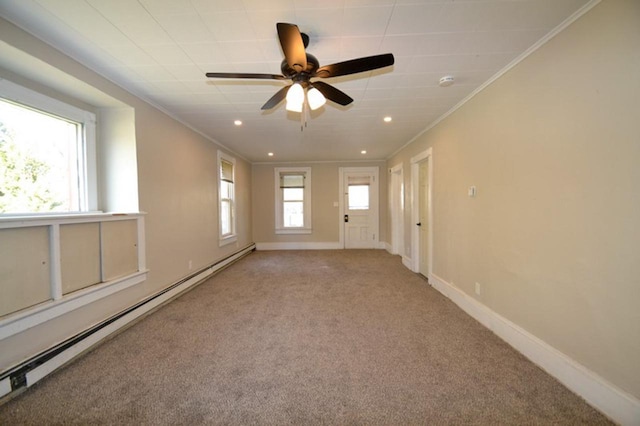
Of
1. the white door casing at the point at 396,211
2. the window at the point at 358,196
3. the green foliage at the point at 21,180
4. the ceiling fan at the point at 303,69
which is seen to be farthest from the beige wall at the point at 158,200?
the white door casing at the point at 396,211

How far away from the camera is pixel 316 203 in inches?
260

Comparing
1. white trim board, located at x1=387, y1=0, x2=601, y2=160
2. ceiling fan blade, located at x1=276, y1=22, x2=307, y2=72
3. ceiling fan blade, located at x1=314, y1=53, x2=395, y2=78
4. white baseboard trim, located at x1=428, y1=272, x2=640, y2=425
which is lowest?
white baseboard trim, located at x1=428, y1=272, x2=640, y2=425

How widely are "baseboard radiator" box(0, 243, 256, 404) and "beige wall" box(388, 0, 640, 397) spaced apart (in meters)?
3.64

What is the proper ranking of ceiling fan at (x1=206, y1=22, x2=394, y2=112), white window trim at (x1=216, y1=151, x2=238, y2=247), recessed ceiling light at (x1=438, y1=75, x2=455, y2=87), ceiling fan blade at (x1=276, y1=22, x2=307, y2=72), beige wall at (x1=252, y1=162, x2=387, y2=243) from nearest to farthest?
A: 1. ceiling fan blade at (x1=276, y1=22, x2=307, y2=72)
2. ceiling fan at (x1=206, y1=22, x2=394, y2=112)
3. recessed ceiling light at (x1=438, y1=75, x2=455, y2=87)
4. white window trim at (x1=216, y1=151, x2=238, y2=247)
5. beige wall at (x1=252, y1=162, x2=387, y2=243)

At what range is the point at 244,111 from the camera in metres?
3.08

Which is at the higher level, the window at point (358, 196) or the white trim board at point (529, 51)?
the white trim board at point (529, 51)

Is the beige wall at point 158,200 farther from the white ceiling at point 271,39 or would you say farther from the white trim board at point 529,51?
the white trim board at point 529,51

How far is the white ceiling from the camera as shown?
1483 millimetres

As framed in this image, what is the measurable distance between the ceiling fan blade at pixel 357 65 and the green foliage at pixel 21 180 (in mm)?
2403

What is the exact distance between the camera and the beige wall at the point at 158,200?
1.70 metres

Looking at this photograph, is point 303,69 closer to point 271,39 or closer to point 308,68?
point 308,68

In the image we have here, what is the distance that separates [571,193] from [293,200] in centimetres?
566

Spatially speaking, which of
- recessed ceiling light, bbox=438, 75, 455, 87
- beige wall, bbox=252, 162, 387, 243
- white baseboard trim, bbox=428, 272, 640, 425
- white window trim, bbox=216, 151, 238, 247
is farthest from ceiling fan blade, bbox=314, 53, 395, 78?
beige wall, bbox=252, 162, 387, 243

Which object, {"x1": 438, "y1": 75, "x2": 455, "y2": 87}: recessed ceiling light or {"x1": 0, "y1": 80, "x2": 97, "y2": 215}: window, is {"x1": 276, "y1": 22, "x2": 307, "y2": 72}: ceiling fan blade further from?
{"x1": 0, "y1": 80, "x2": 97, "y2": 215}: window
